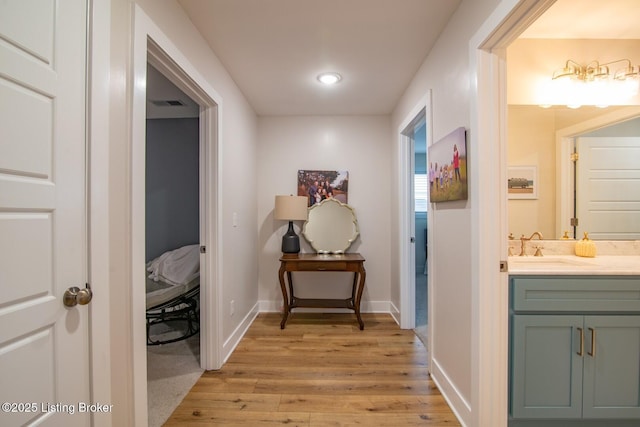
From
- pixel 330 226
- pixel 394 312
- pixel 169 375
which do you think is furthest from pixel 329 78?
pixel 169 375

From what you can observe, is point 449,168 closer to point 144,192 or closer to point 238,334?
point 144,192

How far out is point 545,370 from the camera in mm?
1364

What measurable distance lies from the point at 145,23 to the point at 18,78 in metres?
0.67

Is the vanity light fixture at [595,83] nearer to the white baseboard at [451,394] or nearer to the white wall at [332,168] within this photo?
the white wall at [332,168]

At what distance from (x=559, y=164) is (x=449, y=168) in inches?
42.3

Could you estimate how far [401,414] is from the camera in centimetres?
159

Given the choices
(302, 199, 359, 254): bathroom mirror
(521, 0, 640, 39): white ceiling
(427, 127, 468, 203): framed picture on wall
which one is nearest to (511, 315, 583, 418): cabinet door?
(427, 127, 468, 203): framed picture on wall

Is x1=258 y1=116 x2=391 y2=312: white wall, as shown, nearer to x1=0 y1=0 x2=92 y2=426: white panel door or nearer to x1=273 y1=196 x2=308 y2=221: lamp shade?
x1=273 y1=196 x2=308 y2=221: lamp shade

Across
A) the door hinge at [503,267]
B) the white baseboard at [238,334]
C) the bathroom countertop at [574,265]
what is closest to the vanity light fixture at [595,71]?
the bathroom countertop at [574,265]

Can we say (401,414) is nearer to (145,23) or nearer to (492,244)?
(492,244)

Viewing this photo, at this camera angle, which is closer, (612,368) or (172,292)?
(612,368)

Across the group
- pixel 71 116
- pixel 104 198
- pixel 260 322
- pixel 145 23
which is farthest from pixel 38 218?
pixel 260 322

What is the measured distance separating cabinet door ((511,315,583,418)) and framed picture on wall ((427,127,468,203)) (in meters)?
0.73

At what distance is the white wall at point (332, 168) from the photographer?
327cm
